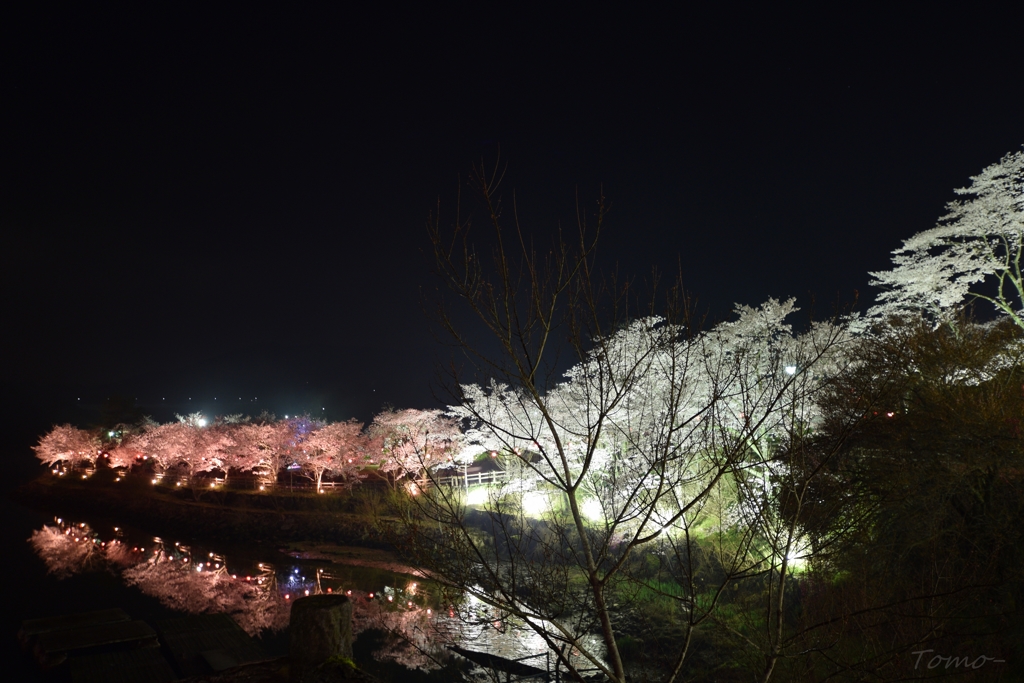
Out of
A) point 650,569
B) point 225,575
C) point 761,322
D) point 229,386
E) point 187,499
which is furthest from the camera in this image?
point 229,386

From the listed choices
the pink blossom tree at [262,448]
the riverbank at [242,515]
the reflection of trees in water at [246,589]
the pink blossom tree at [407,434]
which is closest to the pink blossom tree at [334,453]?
the pink blossom tree at [407,434]

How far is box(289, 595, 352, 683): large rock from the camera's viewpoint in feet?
17.8

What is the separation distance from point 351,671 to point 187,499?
88.0 ft

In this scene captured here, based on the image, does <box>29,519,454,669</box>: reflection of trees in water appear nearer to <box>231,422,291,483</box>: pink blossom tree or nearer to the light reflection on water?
the light reflection on water

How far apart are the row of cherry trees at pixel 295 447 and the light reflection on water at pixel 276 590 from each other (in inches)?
241

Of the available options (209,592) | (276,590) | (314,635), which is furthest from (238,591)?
(314,635)

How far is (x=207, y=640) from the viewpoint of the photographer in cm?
1095

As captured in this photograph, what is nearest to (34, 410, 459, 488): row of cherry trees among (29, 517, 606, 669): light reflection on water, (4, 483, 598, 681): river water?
(4, 483, 598, 681): river water

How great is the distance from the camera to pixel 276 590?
16.1 metres

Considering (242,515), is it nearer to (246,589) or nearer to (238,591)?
(246,589)

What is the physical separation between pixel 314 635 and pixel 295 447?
83.0ft

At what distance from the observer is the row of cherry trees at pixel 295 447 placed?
26.4 meters

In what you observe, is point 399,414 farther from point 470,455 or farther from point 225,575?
point 225,575

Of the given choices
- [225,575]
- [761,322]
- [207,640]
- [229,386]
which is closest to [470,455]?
[225,575]
